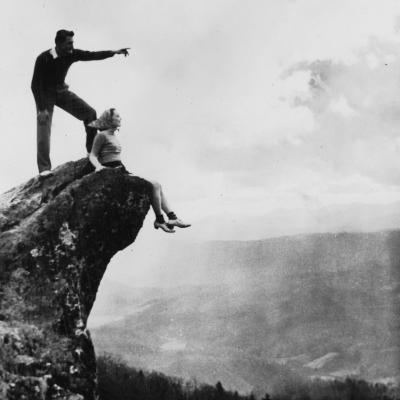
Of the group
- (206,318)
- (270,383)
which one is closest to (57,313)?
(270,383)

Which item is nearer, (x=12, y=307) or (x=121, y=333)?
(x=12, y=307)

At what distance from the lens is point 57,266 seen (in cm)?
979

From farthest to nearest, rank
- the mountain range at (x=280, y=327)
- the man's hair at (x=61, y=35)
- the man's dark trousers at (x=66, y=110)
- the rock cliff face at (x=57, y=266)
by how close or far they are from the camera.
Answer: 1. the mountain range at (x=280, y=327)
2. the man's dark trousers at (x=66, y=110)
3. the man's hair at (x=61, y=35)
4. the rock cliff face at (x=57, y=266)

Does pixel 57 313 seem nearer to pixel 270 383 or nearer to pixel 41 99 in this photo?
pixel 41 99

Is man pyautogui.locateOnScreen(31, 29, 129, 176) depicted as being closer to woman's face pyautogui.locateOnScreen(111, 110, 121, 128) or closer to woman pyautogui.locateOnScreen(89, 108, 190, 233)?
woman pyautogui.locateOnScreen(89, 108, 190, 233)

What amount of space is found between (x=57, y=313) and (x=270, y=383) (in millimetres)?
111367

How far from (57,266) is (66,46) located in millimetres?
4148

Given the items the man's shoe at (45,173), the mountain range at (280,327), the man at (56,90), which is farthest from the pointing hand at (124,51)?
the mountain range at (280,327)

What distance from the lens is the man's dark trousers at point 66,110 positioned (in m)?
11.0

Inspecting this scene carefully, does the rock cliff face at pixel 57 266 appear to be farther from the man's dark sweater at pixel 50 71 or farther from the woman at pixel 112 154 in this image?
the man's dark sweater at pixel 50 71

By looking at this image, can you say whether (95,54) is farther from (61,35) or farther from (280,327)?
(280,327)

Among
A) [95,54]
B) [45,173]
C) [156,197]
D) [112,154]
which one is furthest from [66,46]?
[156,197]

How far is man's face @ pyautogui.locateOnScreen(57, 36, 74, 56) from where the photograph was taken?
35.1ft

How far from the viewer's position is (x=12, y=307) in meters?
9.39
